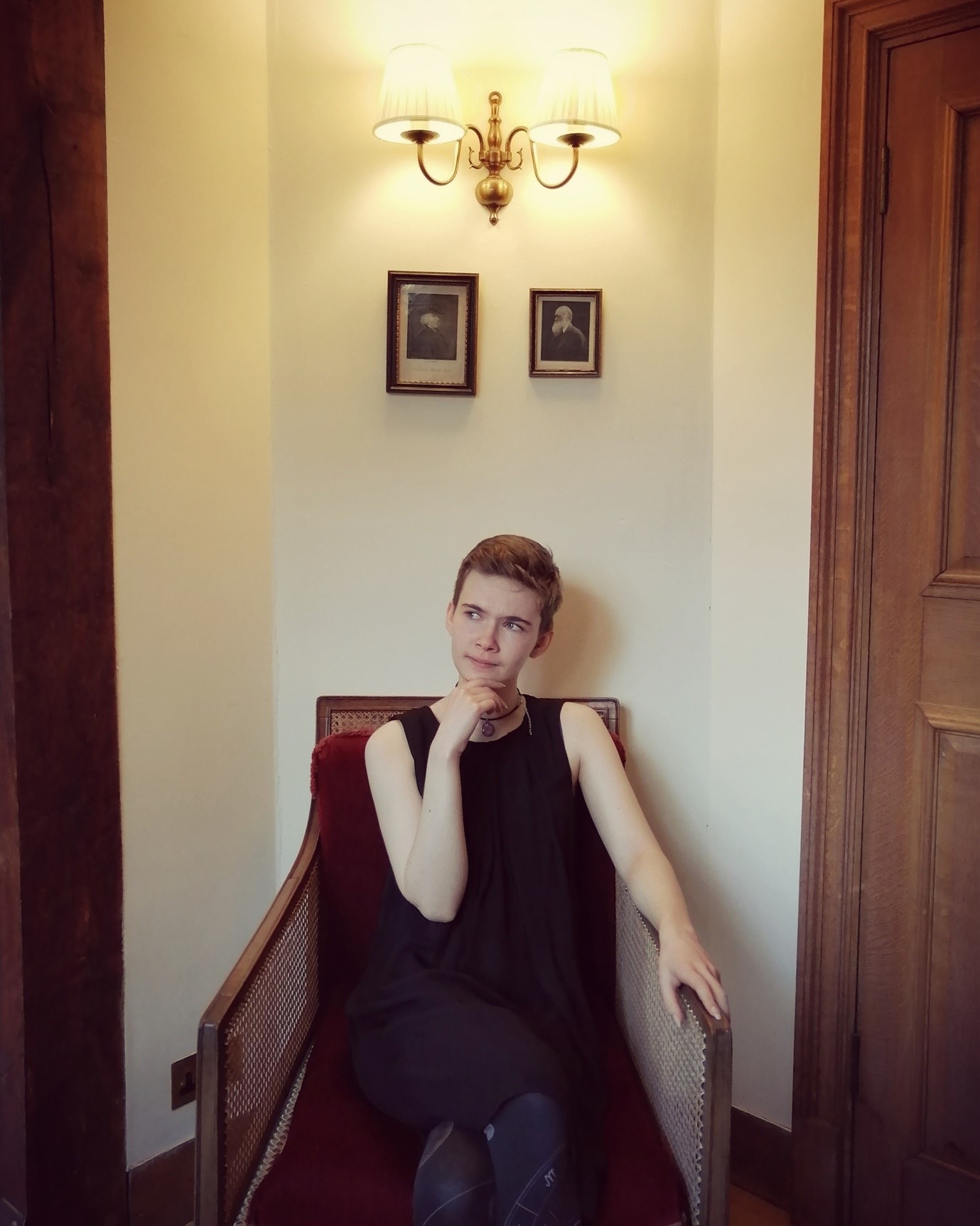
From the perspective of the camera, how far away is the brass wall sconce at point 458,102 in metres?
1.80

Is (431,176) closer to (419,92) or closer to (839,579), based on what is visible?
(419,92)

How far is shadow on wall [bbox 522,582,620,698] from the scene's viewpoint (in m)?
2.04

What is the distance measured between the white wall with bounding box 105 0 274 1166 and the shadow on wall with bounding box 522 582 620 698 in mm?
540

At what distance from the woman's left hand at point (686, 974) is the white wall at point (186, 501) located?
936 millimetres

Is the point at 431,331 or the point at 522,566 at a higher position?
the point at 431,331

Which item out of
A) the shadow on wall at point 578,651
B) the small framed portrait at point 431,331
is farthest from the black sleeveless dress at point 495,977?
the small framed portrait at point 431,331

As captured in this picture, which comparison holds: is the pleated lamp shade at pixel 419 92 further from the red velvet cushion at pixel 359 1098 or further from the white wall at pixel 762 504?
the red velvet cushion at pixel 359 1098

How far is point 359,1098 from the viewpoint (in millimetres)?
1481

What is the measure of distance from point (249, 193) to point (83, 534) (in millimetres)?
726

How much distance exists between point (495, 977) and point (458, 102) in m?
1.45

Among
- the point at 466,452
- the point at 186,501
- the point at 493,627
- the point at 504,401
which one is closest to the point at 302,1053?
the point at 493,627

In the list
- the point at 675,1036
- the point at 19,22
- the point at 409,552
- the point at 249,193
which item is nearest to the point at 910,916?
the point at 675,1036

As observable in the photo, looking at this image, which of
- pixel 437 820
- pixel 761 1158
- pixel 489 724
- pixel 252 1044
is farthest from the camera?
pixel 761 1158

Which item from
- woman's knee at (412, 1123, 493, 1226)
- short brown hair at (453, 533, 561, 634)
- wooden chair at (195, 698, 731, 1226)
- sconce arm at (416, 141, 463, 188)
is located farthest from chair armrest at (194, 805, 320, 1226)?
sconce arm at (416, 141, 463, 188)
